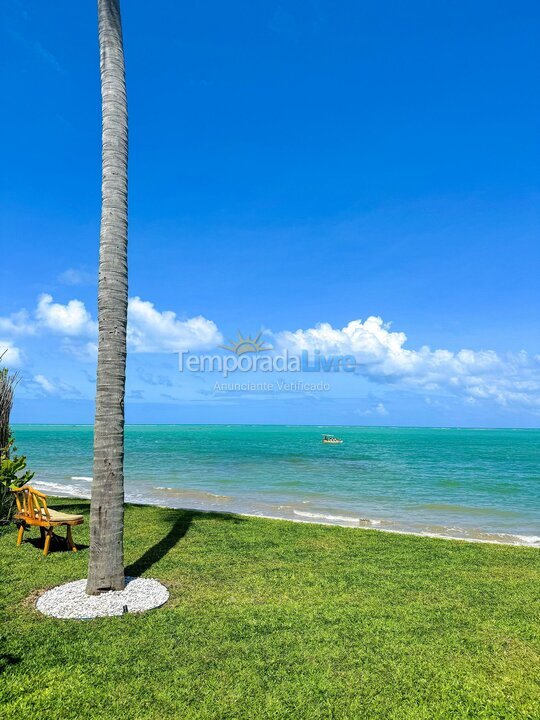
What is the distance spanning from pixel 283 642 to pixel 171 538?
214 inches

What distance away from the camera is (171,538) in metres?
9.95

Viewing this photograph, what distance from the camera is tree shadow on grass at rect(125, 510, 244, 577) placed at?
7680 mm

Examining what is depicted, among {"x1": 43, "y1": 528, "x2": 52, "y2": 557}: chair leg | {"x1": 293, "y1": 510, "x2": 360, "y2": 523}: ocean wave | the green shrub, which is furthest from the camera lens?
{"x1": 293, "y1": 510, "x2": 360, "y2": 523}: ocean wave

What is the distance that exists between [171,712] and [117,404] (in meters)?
3.67

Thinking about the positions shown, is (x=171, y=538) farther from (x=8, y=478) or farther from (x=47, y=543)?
(x=8, y=478)

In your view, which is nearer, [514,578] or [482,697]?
[482,697]

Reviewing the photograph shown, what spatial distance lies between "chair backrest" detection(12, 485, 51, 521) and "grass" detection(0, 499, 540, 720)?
2.13 feet

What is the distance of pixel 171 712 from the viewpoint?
3.78 meters

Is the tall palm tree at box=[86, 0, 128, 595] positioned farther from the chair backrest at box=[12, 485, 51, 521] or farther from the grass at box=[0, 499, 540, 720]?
the chair backrest at box=[12, 485, 51, 521]

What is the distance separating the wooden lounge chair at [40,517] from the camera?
832 centimetres

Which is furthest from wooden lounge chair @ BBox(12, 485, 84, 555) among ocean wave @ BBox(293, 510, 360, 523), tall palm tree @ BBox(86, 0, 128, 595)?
ocean wave @ BBox(293, 510, 360, 523)

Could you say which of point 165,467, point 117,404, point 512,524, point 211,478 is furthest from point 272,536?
point 165,467

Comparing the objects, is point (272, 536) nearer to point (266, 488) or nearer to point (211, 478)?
point (266, 488)

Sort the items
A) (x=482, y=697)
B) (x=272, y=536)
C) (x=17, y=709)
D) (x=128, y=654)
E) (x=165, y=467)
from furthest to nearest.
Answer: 1. (x=165, y=467)
2. (x=272, y=536)
3. (x=128, y=654)
4. (x=482, y=697)
5. (x=17, y=709)
